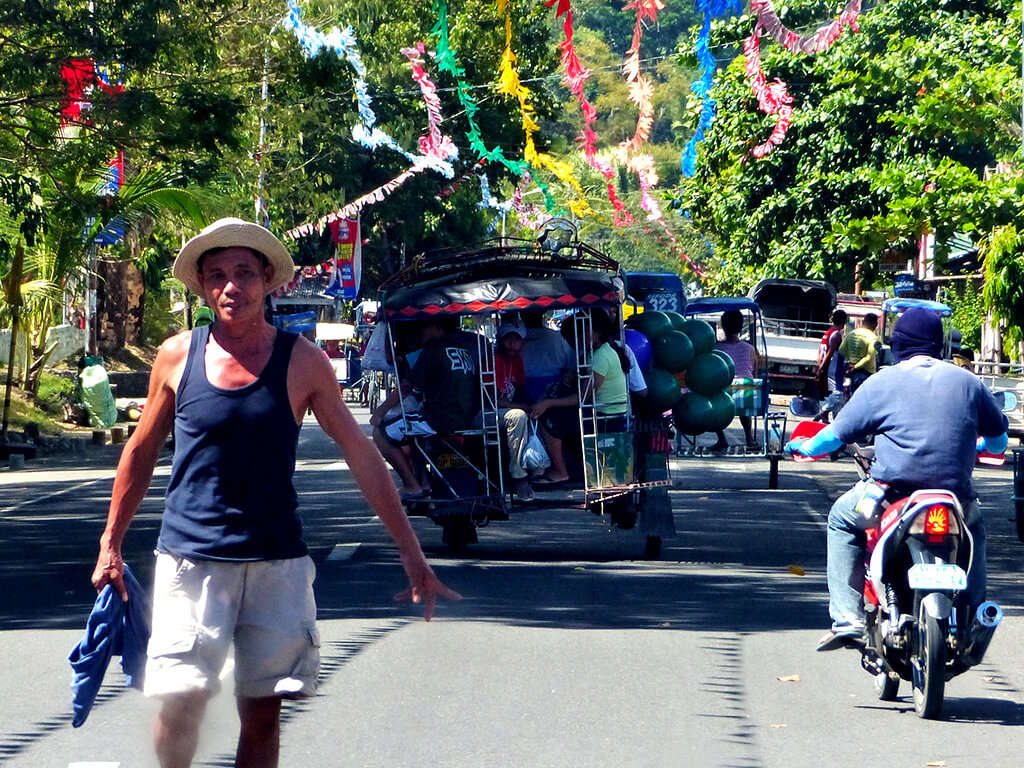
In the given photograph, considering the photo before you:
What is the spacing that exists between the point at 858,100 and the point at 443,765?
35040 millimetres

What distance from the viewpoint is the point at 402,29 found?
4731cm

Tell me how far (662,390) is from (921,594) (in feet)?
21.7

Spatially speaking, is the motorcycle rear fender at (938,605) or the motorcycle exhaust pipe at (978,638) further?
the motorcycle exhaust pipe at (978,638)

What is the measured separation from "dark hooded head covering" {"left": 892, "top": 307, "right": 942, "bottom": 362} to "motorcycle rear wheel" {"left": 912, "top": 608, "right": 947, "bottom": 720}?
3.82 ft

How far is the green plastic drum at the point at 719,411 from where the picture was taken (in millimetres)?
14648

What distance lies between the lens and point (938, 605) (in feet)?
24.1

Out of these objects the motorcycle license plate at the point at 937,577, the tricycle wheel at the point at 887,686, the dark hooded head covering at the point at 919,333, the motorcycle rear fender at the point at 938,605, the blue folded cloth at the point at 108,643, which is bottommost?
the tricycle wheel at the point at 887,686

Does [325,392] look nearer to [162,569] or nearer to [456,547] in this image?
[162,569]

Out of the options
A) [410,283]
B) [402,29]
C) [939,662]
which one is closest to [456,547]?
[410,283]

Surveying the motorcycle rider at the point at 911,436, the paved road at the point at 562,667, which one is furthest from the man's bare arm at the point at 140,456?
the motorcycle rider at the point at 911,436

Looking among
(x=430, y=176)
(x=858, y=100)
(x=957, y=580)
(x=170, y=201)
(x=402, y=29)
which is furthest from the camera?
(x=430, y=176)

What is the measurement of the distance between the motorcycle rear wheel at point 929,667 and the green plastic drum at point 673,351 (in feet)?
22.0

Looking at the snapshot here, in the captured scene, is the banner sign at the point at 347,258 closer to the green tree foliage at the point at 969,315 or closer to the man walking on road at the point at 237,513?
the green tree foliage at the point at 969,315

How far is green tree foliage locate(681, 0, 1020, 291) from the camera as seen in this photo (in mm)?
33844
